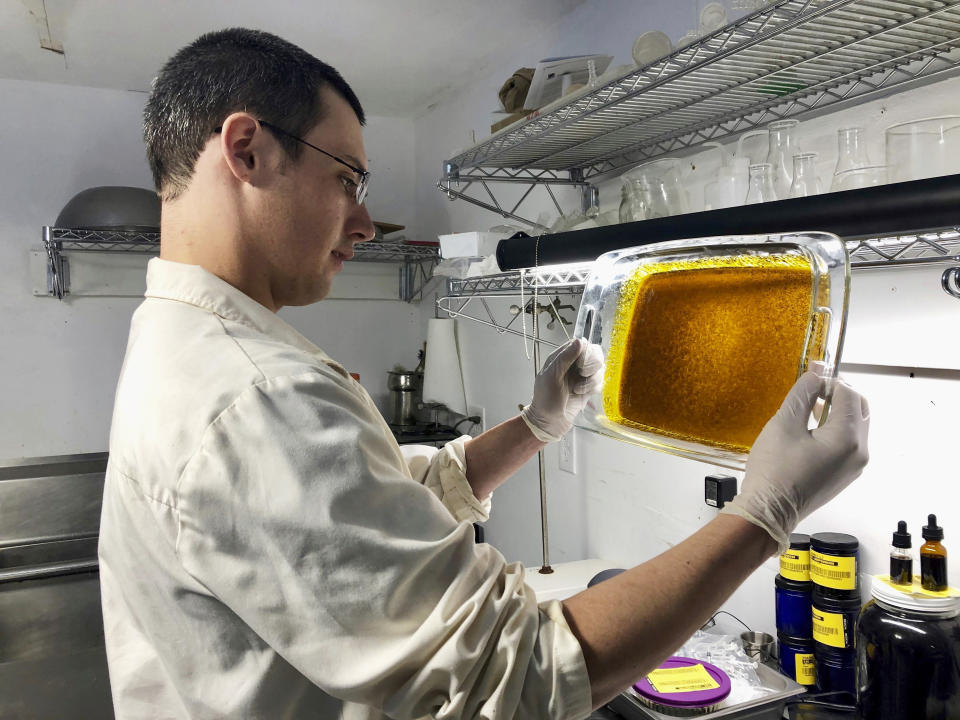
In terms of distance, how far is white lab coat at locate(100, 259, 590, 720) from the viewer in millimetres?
604

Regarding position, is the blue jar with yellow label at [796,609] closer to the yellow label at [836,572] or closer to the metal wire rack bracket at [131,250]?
the yellow label at [836,572]

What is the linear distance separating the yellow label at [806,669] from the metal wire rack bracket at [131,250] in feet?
6.93

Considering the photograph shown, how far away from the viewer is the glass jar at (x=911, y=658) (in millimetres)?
923

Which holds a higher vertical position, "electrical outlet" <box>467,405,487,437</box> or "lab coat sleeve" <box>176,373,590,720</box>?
"lab coat sleeve" <box>176,373,590,720</box>

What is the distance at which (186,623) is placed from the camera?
684mm

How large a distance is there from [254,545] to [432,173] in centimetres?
263

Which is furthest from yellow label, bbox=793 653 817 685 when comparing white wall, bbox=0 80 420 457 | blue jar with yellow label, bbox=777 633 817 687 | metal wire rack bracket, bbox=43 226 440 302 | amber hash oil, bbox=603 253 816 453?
white wall, bbox=0 80 420 457

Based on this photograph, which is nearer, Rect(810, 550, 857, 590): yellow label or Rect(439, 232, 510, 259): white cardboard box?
Rect(810, 550, 857, 590): yellow label

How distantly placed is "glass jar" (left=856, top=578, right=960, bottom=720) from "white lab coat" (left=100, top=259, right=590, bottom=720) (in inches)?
22.6

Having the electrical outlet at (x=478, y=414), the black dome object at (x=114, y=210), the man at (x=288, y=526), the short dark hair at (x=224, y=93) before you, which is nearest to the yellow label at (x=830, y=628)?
the man at (x=288, y=526)

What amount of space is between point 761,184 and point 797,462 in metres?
0.54

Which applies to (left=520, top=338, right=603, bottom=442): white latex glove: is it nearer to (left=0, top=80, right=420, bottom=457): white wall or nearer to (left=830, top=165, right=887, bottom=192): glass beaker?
(left=830, top=165, right=887, bottom=192): glass beaker

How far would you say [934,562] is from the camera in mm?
965

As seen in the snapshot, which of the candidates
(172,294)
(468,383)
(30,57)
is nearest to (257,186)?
(172,294)
